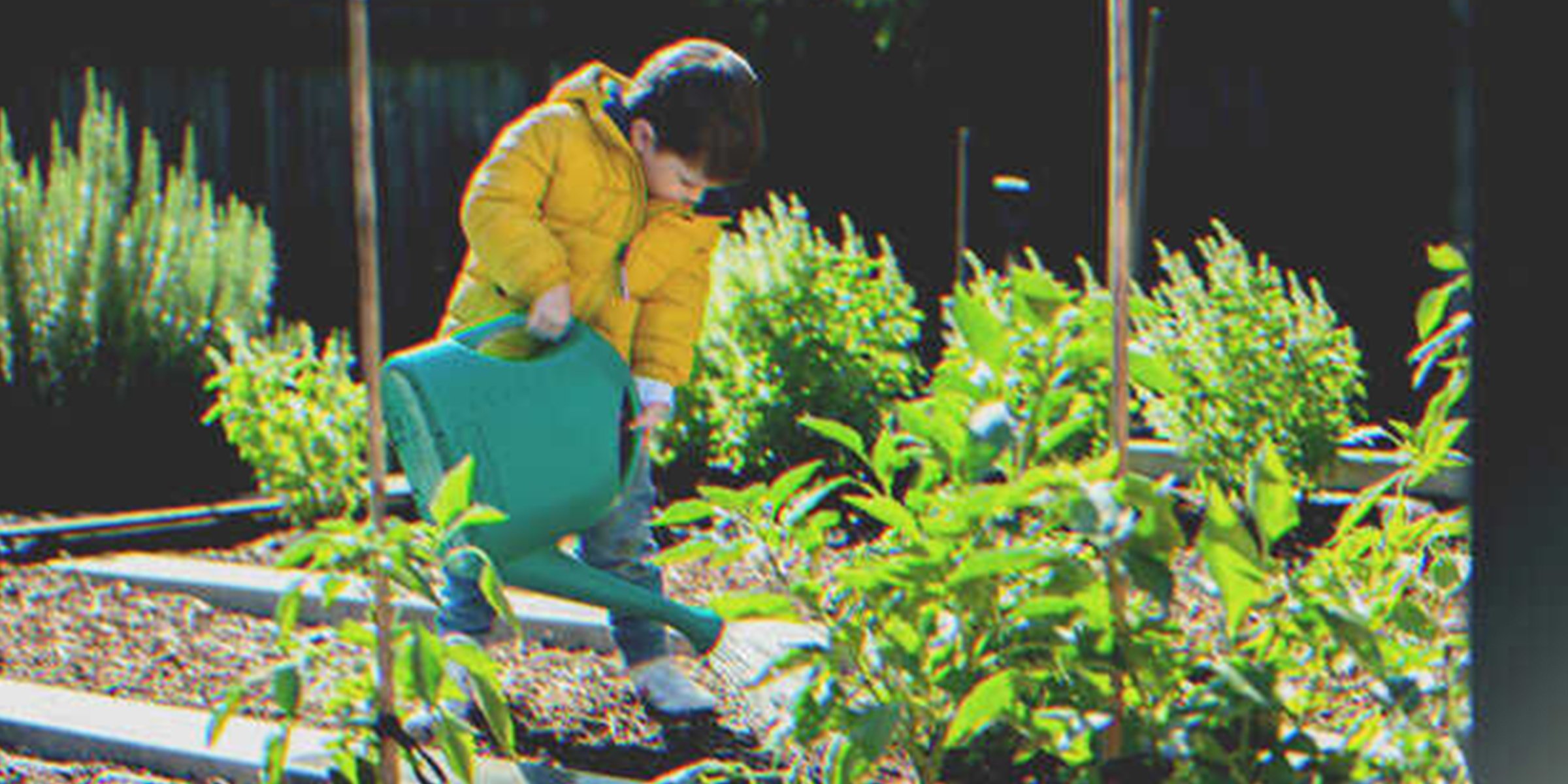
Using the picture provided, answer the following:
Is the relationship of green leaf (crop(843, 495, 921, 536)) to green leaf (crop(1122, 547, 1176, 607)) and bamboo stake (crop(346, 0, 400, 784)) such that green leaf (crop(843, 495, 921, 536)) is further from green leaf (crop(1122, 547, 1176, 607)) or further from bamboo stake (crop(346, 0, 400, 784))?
bamboo stake (crop(346, 0, 400, 784))

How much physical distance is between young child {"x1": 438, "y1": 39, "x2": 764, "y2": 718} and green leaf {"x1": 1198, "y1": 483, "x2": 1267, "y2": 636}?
58.2 inches

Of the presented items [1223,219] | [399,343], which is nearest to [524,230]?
[399,343]

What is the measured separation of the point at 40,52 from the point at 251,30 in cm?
108

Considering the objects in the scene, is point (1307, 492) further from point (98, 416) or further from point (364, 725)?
point (98, 416)

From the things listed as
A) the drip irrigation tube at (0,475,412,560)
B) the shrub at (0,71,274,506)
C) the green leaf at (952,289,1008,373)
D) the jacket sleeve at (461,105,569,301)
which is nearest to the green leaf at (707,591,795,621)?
the green leaf at (952,289,1008,373)

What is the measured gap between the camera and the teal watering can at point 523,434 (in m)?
2.72

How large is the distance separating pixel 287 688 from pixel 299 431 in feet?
9.63

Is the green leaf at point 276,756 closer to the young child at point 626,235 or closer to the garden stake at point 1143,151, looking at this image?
the young child at point 626,235

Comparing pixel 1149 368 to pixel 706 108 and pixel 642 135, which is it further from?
pixel 642 135

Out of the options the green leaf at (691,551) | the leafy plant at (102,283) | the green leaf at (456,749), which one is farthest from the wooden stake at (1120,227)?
the leafy plant at (102,283)

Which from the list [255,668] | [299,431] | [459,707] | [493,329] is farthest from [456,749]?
[299,431]

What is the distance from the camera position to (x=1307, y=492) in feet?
14.3

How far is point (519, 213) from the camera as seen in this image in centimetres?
308

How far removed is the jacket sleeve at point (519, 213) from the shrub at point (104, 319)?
10.5 ft
